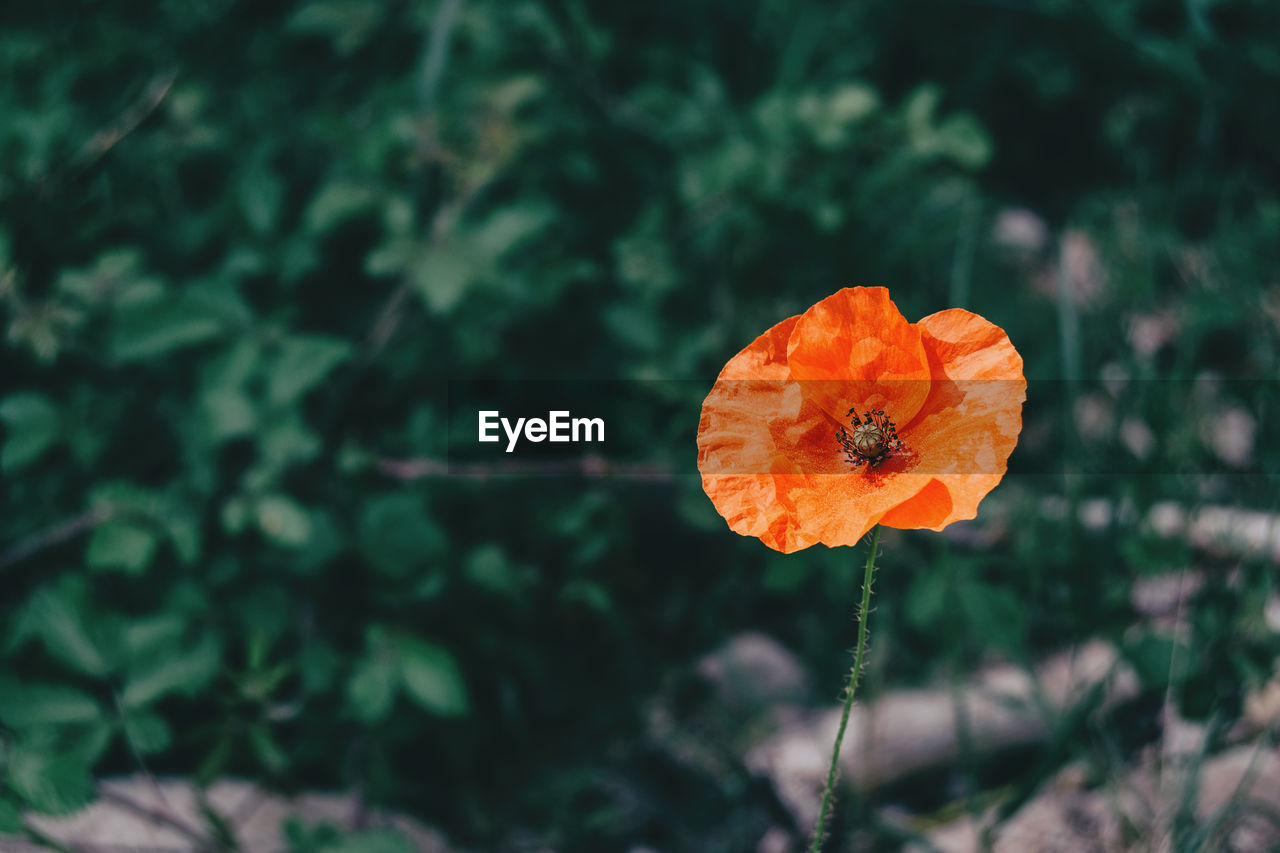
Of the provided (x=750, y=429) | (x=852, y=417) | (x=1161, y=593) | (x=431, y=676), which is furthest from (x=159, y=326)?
(x=1161, y=593)

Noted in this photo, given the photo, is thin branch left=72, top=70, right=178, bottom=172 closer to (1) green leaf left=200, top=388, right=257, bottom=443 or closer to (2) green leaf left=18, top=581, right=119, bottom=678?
(1) green leaf left=200, top=388, right=257, bottom=443

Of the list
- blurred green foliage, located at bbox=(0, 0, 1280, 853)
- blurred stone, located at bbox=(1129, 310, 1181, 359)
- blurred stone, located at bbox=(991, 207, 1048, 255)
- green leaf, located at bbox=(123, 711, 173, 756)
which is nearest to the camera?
green leaf, located at bbox=(123, 711, 173, 756)

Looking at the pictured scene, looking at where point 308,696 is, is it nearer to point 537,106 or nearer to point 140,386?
point 140,386

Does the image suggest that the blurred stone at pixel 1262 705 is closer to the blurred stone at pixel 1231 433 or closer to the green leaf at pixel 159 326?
the blurred stone at pixel 1231 433

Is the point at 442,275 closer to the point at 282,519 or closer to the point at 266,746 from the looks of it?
the point at 282,519

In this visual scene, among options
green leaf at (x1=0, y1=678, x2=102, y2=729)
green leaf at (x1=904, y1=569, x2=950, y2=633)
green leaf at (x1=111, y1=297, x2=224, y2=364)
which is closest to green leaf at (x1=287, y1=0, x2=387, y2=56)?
green leaf at (x1=111, y1=297, x2=224, y2=364)

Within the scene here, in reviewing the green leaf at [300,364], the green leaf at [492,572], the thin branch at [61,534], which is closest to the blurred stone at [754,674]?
the green leaf at [492,572]

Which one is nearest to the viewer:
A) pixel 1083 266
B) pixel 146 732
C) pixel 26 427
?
pixel 146 732
